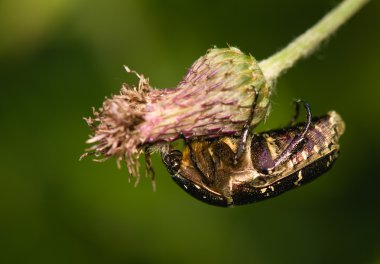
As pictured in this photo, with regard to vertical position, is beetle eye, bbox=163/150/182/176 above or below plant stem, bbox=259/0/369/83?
below

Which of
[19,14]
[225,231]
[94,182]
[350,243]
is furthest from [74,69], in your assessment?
[350,243]

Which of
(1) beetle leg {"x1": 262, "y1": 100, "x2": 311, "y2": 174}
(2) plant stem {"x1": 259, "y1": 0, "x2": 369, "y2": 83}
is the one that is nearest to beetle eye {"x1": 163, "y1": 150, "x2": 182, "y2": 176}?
(1) beetle leg {"x1": 262, "y1": 100, "x2": 311, "y2": 174}

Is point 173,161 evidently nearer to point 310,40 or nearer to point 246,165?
point 246,165

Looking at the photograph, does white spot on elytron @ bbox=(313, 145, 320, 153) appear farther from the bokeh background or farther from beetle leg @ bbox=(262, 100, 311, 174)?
the bokeh background

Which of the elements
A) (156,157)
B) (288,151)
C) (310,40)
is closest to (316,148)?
(288,151)

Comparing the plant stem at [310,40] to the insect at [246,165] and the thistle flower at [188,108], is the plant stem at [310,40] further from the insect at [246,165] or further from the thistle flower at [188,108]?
the insect at [246,165]

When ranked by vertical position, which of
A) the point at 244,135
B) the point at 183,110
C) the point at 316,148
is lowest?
the point at 316,148

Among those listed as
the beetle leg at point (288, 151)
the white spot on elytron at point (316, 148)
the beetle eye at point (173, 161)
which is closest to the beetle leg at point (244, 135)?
the beetle leg at point (288, 151)
